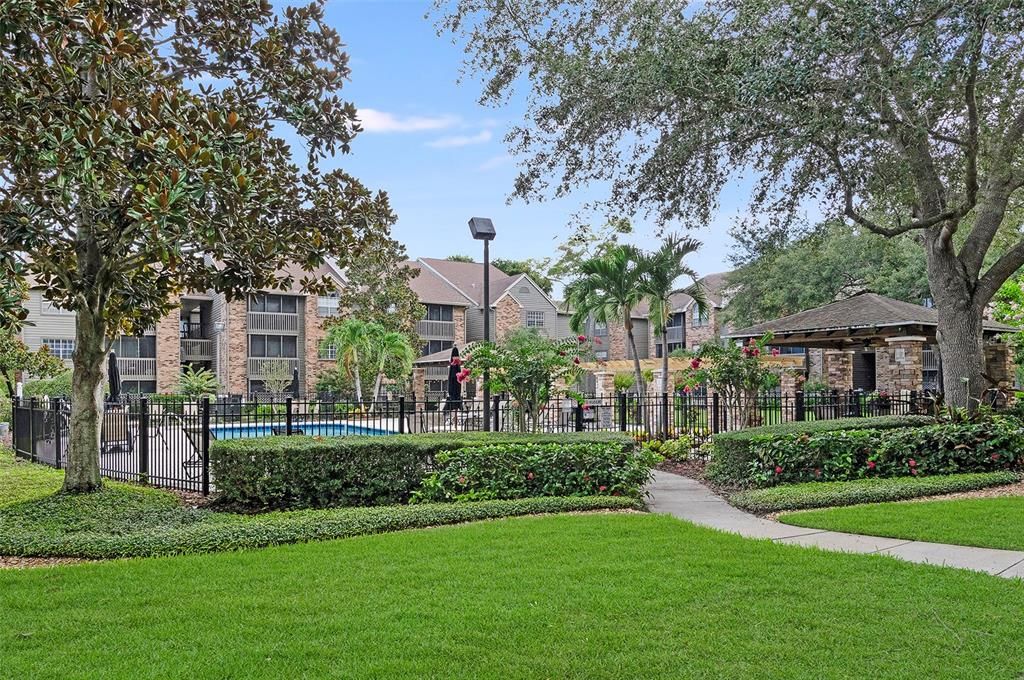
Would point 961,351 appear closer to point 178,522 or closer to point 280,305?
point 178,522

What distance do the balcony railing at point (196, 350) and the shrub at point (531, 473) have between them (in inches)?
1318

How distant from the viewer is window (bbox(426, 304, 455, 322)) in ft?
138

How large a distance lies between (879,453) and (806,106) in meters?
4.62

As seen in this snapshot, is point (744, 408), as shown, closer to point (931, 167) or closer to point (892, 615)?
point (931, 167)

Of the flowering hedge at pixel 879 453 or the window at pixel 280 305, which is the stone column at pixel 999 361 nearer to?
the flowering hedge at pixel 879 453

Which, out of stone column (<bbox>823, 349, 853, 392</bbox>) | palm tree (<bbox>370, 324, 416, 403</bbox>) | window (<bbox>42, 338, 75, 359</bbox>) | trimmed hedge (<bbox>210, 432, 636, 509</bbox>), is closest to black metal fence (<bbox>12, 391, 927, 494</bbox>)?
trimmed hedge (<bbox>210, 432, 636, 509</bbox>)

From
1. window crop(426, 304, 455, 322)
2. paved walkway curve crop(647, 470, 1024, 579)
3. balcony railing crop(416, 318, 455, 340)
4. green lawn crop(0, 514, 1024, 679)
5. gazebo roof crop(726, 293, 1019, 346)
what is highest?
window crop(426, 304, 455, 322)

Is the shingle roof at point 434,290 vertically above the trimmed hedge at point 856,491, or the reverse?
the shingle roof at point 434,290

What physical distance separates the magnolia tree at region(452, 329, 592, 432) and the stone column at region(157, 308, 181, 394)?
30.0m

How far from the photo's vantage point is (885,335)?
18125 millimetres

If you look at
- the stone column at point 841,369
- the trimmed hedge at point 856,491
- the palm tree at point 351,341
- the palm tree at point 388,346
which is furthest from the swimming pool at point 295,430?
the palm tree at point 388,346

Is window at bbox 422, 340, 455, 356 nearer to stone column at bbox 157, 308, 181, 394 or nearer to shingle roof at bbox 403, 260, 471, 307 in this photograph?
shingle roof at bbox 403, 260, 471, 307

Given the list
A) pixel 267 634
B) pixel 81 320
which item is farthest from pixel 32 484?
pixel 267 634

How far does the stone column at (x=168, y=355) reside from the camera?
3706 centimetres
